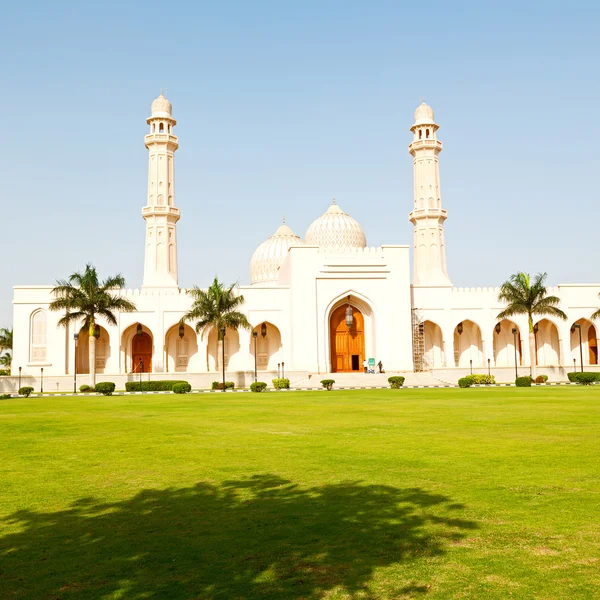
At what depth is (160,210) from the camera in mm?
44500

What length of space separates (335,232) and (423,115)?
34.0ft

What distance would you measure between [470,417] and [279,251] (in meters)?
37.7

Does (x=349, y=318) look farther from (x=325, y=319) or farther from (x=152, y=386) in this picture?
(x=152, y=386)

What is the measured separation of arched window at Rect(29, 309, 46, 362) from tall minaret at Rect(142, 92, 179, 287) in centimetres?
664

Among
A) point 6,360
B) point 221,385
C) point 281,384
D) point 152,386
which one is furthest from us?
point 6,360

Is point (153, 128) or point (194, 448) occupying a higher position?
point (153, 128)

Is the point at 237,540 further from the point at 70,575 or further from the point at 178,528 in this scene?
the point at 70,575

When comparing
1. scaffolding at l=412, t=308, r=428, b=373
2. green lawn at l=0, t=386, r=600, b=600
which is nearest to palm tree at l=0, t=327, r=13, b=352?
scaffolding at l=412, t=308, r=428, b=373

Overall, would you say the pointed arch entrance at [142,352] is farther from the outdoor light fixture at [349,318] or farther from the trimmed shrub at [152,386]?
the outdoor light fixture at [349,318]

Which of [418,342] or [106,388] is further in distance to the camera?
[418,342]

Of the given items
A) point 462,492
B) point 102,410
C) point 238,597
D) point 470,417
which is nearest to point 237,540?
point 238,597

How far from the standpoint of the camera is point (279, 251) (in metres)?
51.8

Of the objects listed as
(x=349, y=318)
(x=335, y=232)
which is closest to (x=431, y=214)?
(x=335, y=232)

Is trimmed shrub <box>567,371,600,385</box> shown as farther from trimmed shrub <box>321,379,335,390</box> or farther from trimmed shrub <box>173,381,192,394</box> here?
trimmed shrub <box>173,381,192,394</box>
